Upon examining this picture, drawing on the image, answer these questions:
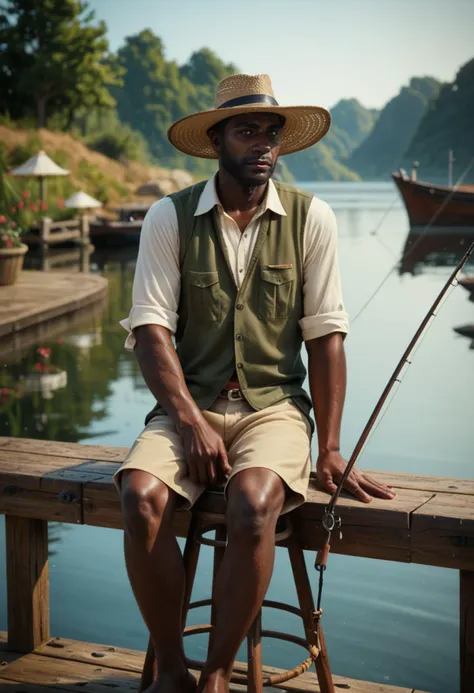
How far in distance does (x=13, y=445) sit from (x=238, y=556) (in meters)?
1.17

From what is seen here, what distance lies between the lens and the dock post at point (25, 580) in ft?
9.63

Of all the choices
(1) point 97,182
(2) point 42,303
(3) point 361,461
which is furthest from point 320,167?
(3) point 361,461

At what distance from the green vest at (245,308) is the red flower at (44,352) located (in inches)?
273

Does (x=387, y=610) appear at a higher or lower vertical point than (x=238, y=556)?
lower

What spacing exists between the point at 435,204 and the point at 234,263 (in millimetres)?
30752

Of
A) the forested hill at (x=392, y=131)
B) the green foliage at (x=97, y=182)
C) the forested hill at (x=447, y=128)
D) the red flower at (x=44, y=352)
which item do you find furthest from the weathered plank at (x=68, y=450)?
the forested hill at (x=392, y=131)

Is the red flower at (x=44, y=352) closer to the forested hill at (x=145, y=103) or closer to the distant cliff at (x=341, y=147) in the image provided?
the forested hill at (x=145, y=103)

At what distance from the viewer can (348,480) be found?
2529mm

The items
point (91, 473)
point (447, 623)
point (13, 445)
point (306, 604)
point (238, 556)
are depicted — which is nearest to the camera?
point (238, 556)

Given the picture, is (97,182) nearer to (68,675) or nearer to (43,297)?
(43,297)

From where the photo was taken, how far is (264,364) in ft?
8.67

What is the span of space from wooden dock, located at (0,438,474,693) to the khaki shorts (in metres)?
0.10

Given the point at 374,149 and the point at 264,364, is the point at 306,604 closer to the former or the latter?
the point at 264,364

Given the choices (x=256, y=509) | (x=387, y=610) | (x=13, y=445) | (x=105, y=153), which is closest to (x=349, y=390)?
(x=387, y=610)
